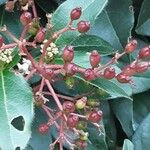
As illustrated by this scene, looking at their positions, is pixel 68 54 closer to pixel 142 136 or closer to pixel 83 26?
pixel 83 26

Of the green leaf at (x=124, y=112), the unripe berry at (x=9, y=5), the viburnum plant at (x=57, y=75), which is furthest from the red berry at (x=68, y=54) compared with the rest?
the green leaf at (x=124, y=112)

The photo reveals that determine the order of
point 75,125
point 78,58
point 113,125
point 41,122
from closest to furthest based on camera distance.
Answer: point 75,125
point 78,58
point 41,122
point 113,125

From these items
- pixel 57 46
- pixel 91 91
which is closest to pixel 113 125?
pixel 91 91

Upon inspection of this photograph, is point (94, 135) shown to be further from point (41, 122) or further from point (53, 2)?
point (53, 2)

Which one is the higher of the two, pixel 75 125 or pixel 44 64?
pixel 44 64

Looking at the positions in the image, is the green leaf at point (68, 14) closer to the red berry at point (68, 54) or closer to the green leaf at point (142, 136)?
the red berry at point (68, 54)

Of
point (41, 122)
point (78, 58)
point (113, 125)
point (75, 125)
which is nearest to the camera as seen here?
point (75, 125)

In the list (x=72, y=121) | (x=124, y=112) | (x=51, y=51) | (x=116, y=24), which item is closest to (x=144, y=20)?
(x=116, y=24)
